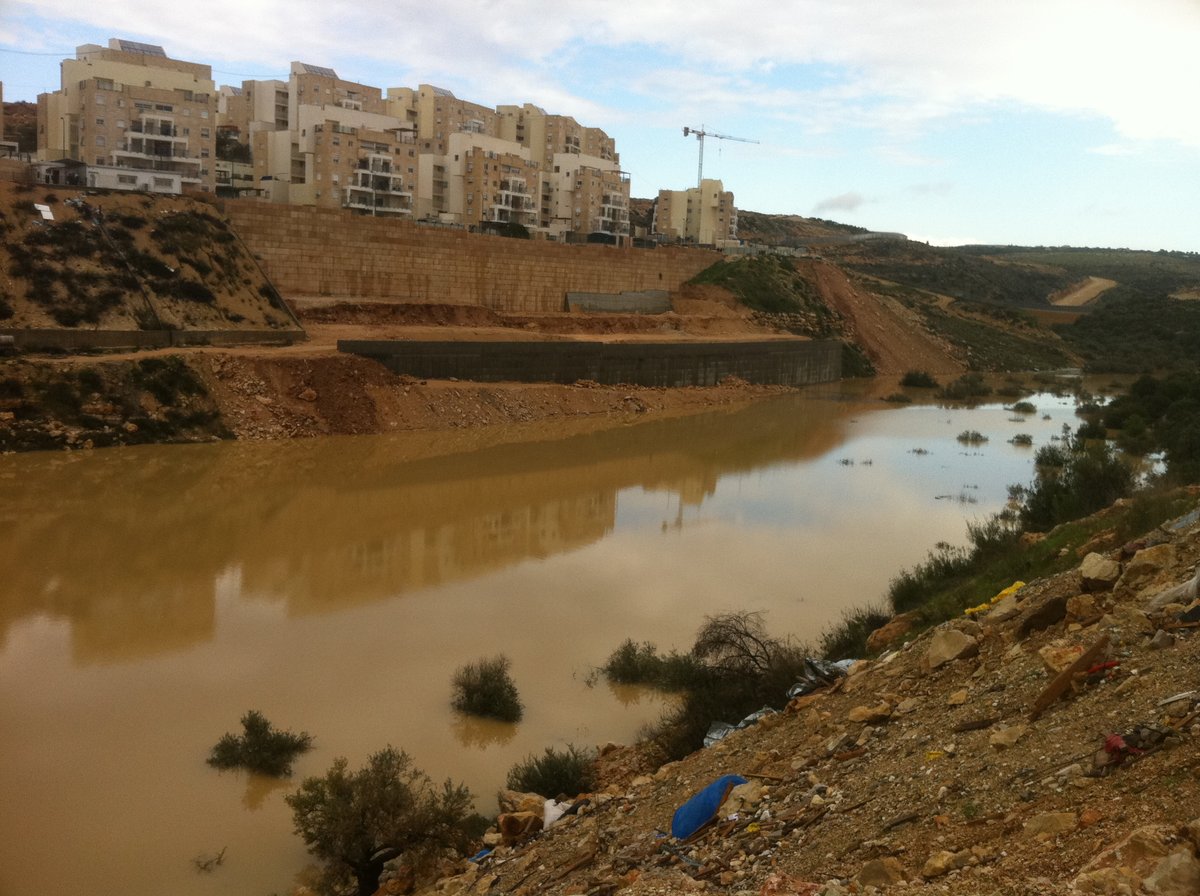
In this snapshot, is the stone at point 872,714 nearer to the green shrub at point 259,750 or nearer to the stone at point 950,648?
the stone at point 950,648

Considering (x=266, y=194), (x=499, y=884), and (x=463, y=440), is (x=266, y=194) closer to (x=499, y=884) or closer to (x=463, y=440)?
(x=463, y=440)

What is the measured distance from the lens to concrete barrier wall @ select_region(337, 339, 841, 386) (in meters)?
29.9

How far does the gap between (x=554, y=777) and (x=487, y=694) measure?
1.84 meters

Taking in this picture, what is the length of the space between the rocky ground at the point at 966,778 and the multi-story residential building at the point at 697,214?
76.2 m

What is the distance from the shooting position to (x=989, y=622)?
7484 millimetres

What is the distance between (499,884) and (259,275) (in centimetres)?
2942

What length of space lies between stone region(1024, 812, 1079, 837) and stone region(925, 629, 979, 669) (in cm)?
284

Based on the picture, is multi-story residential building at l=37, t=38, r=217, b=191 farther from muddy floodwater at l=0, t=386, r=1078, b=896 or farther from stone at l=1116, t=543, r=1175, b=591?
stone at l=1116, t=543, r=1175, b=591

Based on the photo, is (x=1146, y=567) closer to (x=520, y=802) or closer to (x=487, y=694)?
(x=520, y=802)

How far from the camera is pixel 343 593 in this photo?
45.4 ft

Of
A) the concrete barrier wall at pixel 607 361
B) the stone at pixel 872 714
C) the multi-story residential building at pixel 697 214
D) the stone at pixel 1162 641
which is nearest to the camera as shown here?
the stone at pixel 1162 641

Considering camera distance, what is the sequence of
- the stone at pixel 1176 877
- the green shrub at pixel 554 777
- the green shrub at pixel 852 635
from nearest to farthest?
the stone at pixel 1176 877
the green shrub at pixel 554 777
the green shrub at pixel 852 635

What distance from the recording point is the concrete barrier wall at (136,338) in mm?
24469

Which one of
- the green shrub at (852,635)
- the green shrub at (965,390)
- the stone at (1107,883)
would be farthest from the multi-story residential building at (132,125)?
the stone at (1107,883)
